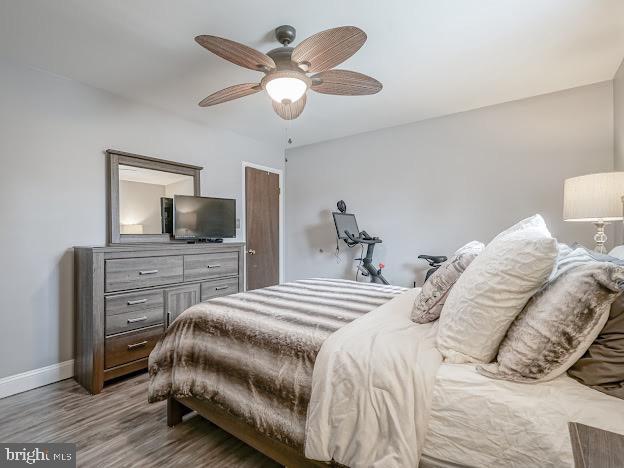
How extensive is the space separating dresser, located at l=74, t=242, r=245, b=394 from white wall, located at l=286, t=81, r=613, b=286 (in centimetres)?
209

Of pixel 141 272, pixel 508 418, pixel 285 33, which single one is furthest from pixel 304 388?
pixel 285 33

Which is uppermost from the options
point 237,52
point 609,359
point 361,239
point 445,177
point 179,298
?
point 237,52

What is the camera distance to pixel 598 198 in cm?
200

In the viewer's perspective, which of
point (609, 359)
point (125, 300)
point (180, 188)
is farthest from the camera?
point (180, 188)

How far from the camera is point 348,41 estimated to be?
162 centimetres

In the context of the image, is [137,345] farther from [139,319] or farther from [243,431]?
[243,431]

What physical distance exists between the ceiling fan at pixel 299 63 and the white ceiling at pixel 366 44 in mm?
296

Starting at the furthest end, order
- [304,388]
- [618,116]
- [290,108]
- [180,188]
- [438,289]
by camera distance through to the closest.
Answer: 1. [180,188]
2. [618,116]
3. [290,108]
4. [438,289]
5. [304,388]

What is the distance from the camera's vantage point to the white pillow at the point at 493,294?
40.6 inches

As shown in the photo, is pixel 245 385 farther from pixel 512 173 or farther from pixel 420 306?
pixel 512 173

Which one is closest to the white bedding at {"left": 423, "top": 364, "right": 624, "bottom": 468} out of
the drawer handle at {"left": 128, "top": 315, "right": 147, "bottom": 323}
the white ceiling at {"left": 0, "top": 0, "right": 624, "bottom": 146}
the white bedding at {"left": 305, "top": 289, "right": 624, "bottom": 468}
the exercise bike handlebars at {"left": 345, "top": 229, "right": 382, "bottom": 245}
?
the white bedding at {"left": 305, "top": 289, "right": 624, "bottom": 468}

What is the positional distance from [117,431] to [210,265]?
1.57 m

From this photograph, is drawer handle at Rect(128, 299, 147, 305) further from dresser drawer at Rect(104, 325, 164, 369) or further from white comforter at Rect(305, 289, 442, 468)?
white comforter at Rect(305, 289, 442, 468)

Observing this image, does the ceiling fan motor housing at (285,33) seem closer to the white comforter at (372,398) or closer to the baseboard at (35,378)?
the white comforter at (372,398)
